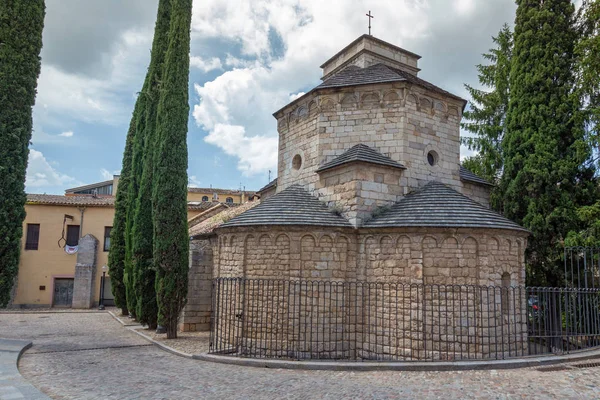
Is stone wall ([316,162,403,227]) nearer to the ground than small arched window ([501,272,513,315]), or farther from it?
farther from it

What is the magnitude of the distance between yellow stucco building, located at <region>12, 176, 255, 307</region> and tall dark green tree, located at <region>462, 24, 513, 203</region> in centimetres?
2094

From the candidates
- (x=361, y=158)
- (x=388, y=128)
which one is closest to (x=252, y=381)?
(x=361, y=158)

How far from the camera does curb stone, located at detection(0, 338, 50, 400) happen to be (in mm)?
6371

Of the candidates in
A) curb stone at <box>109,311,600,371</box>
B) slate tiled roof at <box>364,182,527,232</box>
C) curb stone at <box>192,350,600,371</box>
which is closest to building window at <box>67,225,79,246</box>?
curb stone at <box>109,311,600,371</box>

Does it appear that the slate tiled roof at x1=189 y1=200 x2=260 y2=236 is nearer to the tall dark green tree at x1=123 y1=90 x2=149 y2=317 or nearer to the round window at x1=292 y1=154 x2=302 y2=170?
the tall dark green tree at x1=123 y1=90 x2=149 y2=317

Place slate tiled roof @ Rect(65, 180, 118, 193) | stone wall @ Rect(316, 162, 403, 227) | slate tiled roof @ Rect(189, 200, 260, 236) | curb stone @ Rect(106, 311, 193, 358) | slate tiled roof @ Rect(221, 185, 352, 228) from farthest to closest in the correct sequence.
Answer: slate tiled roof @ Rect(65, 180, 118, 193) → slate tiled roof @ Rect(189, 200, 260, 236) → stone wall @ Rect(316, 162, 403, 227) → slate tiled roof @ Rect(221, 185, 352, 228) → curb stone @ Rect(106, 311, 193, 358)

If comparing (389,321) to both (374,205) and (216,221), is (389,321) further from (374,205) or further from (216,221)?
(216,221)

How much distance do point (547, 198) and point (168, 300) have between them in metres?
12.4

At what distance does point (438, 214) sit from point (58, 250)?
22.7 metres

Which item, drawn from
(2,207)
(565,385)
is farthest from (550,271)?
(2,207)

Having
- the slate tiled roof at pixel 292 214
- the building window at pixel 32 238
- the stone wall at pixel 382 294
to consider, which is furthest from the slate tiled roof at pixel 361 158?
the building window at pixel 32 238

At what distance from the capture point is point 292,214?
10.7 meters

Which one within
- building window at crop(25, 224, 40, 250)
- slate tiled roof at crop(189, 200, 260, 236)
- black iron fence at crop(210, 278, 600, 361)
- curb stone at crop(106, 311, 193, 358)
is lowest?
curb stone at crop(106, 311, 193, 358)

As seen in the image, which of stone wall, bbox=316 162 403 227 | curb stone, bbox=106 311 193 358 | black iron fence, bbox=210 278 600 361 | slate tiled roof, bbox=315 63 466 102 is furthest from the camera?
slate tiled roof, bbox=315 63 466 102
